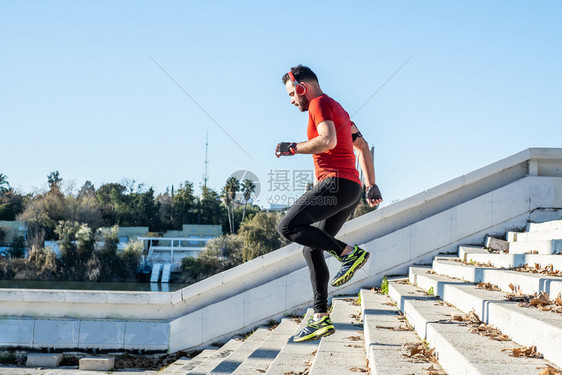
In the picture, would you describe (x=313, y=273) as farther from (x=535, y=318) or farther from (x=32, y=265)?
(x=32, y=265)

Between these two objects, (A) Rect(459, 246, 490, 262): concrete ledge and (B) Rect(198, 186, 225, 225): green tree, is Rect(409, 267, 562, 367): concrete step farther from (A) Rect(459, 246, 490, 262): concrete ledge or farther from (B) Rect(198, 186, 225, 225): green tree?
(B) Rect(198, 186, 225, 225): green tree

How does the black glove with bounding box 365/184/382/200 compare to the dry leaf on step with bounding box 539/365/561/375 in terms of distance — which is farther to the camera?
the black glove with bounding box 365/184/382/200

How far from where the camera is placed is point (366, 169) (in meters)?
4.64

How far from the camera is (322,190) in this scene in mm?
4078

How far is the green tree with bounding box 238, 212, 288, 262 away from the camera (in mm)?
51750

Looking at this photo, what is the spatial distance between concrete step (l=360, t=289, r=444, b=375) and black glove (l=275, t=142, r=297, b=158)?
59.9 inches

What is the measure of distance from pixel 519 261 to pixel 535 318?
2685mm

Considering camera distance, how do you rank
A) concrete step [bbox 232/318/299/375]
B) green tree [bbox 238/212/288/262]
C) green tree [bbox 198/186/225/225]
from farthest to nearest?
green tree [bbox 198/186/225/225] → green tree [bbox 238/212/288/262] → concrete step [bbox 232/318/299/375]

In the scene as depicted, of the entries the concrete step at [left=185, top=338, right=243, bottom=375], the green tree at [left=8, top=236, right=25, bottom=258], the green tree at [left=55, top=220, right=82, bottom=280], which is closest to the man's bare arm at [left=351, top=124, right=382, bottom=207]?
the concrete step at [left=185, top=338, right=243, bottom=375]

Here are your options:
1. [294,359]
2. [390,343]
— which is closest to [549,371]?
[390,343]

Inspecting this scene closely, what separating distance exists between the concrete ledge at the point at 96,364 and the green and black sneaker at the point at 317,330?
14.3 feet

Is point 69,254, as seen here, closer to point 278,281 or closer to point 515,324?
point 278,281

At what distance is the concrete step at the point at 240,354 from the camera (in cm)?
557

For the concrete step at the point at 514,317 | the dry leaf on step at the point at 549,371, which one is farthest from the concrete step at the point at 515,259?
the dry leaf on step at the point at 549,371
